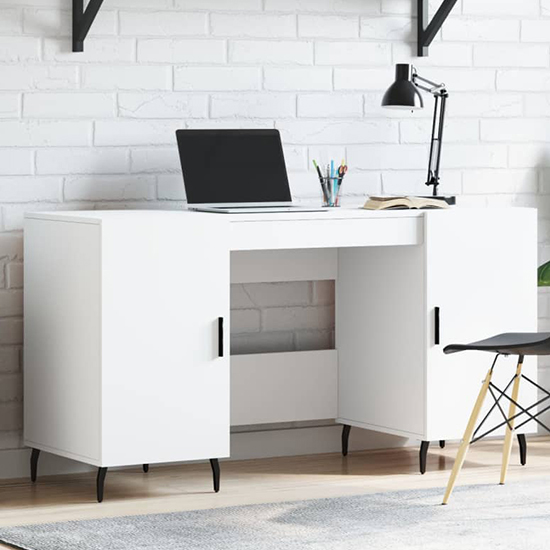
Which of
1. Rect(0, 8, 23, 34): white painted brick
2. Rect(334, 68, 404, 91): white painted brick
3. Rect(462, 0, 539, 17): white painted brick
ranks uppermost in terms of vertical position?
Rect(462, 0, 539, 17): white painted brick

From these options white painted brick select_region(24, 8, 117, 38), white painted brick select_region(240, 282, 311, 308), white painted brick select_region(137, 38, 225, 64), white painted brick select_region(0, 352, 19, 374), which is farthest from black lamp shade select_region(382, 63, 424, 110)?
white painted brick select_region(0, 352, 19, 374)

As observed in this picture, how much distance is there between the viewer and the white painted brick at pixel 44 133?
4.05 metres

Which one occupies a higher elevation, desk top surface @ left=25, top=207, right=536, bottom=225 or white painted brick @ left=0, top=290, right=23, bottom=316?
desk top surface @ left=25, top=207, right=536, bottom=225

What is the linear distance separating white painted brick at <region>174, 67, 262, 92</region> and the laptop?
0.20 metres

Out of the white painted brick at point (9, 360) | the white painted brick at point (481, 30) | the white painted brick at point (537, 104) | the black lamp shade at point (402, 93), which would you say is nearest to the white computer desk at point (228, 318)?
the white painted brick at point (9, 360)

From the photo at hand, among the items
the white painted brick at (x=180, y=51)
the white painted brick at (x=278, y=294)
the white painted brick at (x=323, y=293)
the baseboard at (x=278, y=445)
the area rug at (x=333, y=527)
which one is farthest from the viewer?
the white painted brick at (x=323, y=293)

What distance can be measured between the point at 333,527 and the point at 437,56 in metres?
1.91

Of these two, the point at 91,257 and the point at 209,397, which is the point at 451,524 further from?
the point at 91,257

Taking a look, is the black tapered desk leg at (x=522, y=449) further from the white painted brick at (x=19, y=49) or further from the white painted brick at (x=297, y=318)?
the white painted brick at (x=19, y=49)

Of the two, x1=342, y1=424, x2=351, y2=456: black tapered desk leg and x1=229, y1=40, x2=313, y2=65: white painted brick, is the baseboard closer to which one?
x1=342, y1=424, x2=351, y2=456: black tapered desk leg

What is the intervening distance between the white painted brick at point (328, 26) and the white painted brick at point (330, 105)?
0.20 meters

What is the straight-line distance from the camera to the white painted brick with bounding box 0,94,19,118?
403 centimetres

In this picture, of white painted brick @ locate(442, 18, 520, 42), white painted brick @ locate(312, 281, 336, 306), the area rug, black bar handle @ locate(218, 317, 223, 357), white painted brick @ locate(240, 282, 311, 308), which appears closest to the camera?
the area rug

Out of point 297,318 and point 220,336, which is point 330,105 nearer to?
point 297,318
